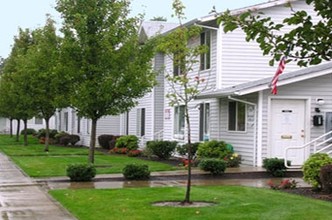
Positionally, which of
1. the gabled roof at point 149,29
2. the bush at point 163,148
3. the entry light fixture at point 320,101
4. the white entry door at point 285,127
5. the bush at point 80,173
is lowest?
the bush at point 80,173

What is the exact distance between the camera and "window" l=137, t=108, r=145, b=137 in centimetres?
3250

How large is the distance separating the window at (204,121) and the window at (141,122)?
8171mm

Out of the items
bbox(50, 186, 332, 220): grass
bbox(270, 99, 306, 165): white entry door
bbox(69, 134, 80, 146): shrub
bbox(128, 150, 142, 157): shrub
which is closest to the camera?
bbox(50, 186, 332, 220): grass

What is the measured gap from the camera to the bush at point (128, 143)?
30156mm

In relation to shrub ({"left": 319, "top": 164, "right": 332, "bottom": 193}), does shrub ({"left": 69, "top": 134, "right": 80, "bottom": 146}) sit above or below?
above

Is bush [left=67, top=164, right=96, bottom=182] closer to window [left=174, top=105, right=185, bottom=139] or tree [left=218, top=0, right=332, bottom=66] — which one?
window [left=174, top=105, right=185, bottom=139]

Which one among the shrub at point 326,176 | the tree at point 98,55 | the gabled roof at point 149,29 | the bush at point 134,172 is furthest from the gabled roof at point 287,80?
the gabled roof at point 149,29

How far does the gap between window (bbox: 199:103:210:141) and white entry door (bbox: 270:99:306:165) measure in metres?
3.76

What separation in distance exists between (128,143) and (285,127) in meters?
11.8

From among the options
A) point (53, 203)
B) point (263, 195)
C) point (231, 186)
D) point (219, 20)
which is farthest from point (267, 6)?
point (219, 20)

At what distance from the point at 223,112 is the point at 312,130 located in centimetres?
369

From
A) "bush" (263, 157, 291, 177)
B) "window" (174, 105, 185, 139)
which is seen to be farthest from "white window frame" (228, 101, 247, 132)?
"window" (174, 105, 185, 139)

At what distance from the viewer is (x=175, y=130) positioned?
91.3ft

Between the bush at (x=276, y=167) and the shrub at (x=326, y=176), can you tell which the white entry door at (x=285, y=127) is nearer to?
the bush at (x=276, y=167)
